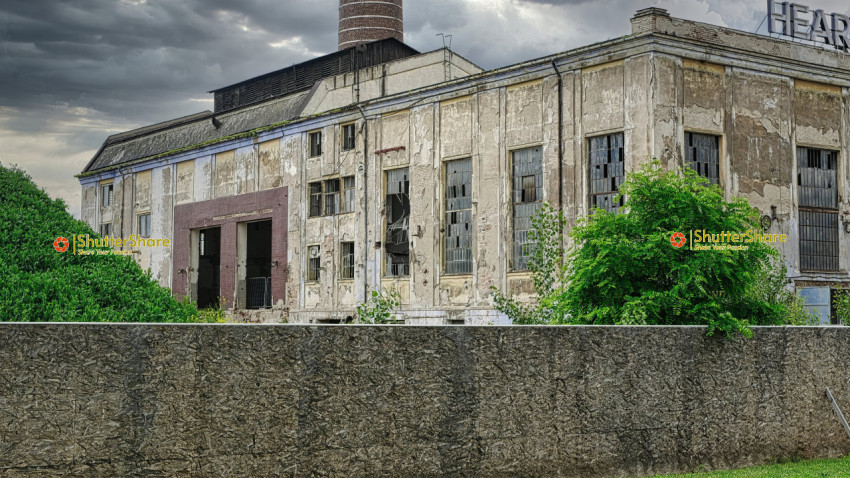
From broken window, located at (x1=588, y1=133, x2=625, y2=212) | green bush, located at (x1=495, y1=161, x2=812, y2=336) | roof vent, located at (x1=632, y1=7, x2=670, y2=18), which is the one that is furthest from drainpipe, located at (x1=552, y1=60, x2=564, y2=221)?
green bush, located at (x1=495, y1=161, x2=812, y2=336)

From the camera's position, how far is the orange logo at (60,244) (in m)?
11.6

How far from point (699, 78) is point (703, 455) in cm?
1662

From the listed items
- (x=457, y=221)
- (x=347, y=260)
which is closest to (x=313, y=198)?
(x=347, y=260)

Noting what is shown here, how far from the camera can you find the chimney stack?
51.1 meters

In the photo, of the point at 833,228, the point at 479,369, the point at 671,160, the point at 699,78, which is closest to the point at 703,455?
the point at 479,369

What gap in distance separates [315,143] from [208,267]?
10.4 metres

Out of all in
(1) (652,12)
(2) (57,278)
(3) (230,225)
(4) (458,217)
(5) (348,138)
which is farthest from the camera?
(3) (230,225)

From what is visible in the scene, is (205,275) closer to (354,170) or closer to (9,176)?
(354,170)

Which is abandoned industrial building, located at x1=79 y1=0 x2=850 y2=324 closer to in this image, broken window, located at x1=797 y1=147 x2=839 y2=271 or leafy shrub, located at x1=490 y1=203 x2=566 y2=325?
broken window, located at x1=797 y1=147 x2=839 y2=271

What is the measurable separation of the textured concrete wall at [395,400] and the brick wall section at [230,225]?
24973 mm

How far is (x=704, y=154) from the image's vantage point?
932 inches

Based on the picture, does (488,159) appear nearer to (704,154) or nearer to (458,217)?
(458,217)

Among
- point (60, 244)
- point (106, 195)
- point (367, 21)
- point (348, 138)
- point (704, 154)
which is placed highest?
point (367, 21)

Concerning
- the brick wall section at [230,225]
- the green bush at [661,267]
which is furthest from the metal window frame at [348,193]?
the green bush at [661,267]
